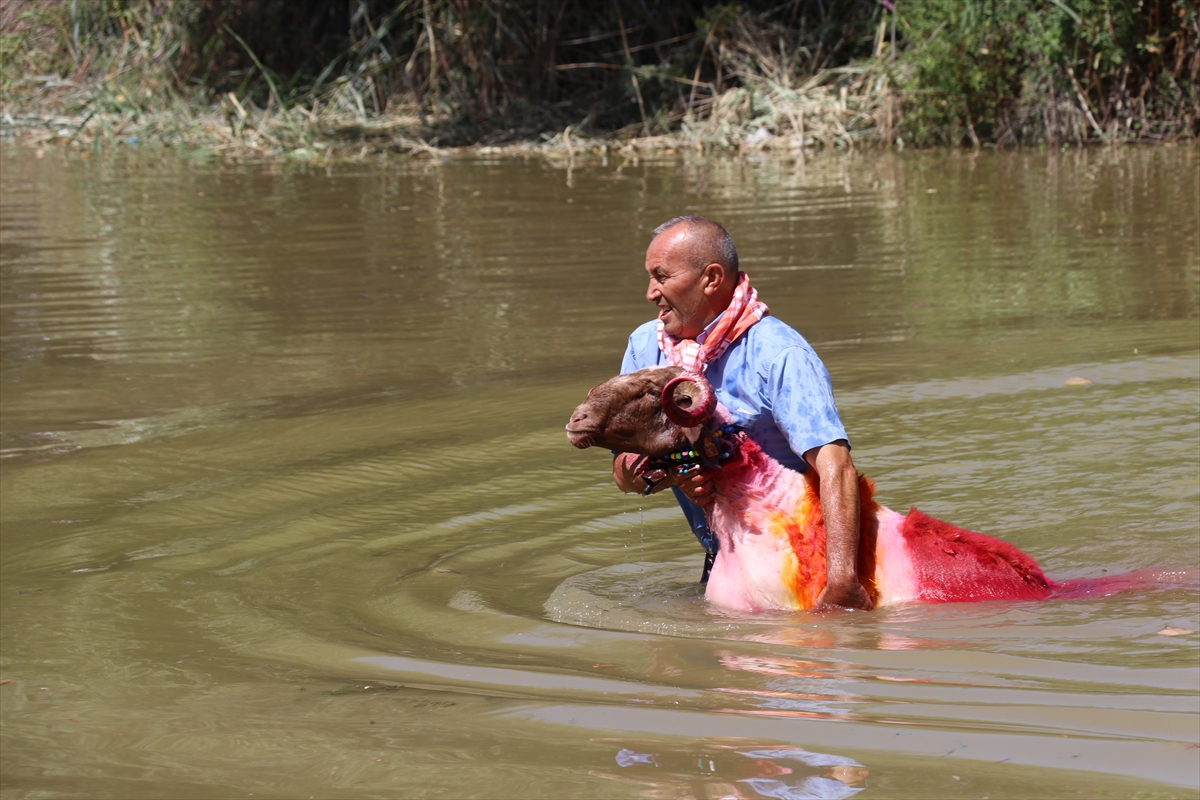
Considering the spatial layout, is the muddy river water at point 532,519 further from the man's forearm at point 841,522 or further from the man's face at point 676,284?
the man's face at point 676,284

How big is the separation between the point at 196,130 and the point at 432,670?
1792cm

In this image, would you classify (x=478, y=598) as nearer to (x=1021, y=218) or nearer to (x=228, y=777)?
(x=228, y=777)

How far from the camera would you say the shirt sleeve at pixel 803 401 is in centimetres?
383

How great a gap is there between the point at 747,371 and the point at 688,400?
0.79 ft

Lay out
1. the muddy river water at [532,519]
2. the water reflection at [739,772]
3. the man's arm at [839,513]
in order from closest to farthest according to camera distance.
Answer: the water reflection at [739,772] < the muddy river water at [532,519] < the man's arm at [839,513]

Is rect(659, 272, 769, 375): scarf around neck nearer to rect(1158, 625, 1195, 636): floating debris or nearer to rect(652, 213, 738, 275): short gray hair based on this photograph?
rect(652, 213, 738, 275): short gray hair

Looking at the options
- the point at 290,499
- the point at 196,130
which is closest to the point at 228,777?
the point at 290,499

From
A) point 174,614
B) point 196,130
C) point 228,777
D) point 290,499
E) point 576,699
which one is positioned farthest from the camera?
point 196,130

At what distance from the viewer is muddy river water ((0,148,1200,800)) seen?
10.5 feet

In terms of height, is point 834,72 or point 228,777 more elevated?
point 834,72

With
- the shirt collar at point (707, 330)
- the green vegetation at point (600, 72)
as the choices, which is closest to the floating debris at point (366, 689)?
the shirt collar at point (707, 330)

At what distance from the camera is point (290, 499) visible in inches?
226

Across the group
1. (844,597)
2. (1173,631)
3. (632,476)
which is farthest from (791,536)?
(1173,631)

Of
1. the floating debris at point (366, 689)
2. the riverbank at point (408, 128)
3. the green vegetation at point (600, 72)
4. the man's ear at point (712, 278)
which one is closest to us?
the floating debris at point (366, 689)
